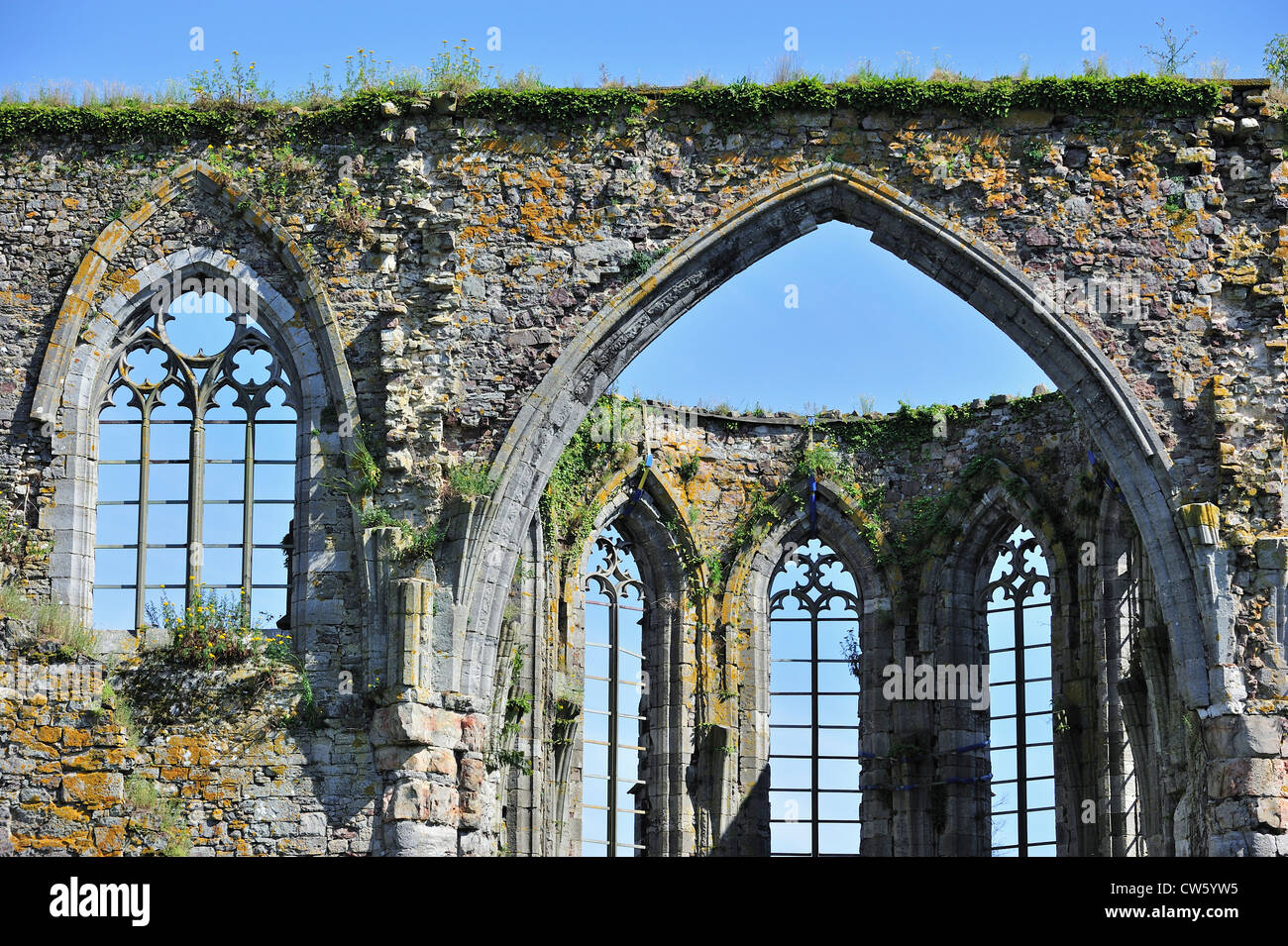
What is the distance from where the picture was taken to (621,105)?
19734 millimetres

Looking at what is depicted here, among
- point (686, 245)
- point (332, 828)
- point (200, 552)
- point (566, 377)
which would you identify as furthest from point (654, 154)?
point (332, 828)

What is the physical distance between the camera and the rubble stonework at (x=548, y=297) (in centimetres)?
1875

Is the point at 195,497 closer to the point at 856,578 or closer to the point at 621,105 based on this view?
the point at 621,105

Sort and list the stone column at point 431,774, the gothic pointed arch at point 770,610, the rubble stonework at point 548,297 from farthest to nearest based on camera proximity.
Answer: the gothic pointed arch at point 770,610 → the rubble stonework at point 548,297 → the stone column at point 431,774

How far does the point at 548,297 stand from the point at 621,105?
6.24ft

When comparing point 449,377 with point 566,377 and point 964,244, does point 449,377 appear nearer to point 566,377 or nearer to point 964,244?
point 566,377

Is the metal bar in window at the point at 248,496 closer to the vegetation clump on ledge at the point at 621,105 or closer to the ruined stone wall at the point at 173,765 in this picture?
the ruined stone wall at the point at 173,765

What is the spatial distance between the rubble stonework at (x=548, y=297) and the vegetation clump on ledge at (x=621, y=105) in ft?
0.40

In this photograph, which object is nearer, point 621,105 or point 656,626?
point 621,105

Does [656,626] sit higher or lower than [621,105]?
lower

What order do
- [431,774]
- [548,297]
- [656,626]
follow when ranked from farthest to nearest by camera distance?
[656,626], [548,297], [431,774]

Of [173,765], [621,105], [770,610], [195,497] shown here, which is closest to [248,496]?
[195,497]

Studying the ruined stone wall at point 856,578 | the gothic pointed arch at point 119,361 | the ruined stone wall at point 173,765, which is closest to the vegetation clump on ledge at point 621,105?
the gothic pointed arch at point 119,361

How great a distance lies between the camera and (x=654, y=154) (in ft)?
64.3
